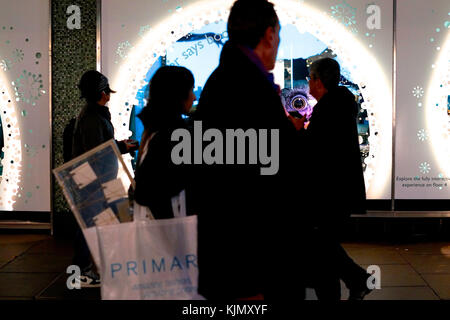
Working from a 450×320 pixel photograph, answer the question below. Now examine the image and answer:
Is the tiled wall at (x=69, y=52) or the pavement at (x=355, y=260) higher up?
the tiled wall at (x=69, y=52)

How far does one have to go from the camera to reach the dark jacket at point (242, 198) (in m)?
1.72

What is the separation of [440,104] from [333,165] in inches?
108

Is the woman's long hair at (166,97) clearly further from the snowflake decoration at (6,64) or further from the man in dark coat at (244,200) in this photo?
the snowflake decoration at (6,64)

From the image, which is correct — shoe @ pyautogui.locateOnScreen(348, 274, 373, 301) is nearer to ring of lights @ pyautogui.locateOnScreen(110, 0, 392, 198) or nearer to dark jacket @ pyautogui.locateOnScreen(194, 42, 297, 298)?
dark jacket @ pyautogui.locateOnScreen(194, 42, 297, 298)

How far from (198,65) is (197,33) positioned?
33 centimetres

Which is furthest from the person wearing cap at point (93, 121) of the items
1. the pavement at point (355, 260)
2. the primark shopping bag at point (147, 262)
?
the primark shopping bag at point (147, 262)

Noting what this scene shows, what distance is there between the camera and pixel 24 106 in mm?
6012

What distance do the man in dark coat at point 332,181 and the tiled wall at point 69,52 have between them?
3.17 m

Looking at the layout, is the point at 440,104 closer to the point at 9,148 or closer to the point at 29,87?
the point at 29,87

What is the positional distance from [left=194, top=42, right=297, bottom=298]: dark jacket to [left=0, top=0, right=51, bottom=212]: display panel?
463cm

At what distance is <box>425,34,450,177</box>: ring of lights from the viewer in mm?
5719

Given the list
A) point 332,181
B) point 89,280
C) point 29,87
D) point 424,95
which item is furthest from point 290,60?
point 89,280

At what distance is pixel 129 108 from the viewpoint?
5.86 meters

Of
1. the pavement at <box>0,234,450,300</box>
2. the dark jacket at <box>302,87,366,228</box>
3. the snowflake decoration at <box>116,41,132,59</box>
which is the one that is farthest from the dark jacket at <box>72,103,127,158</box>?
the snowflake decoration at <box>116,41,132,59</box>
